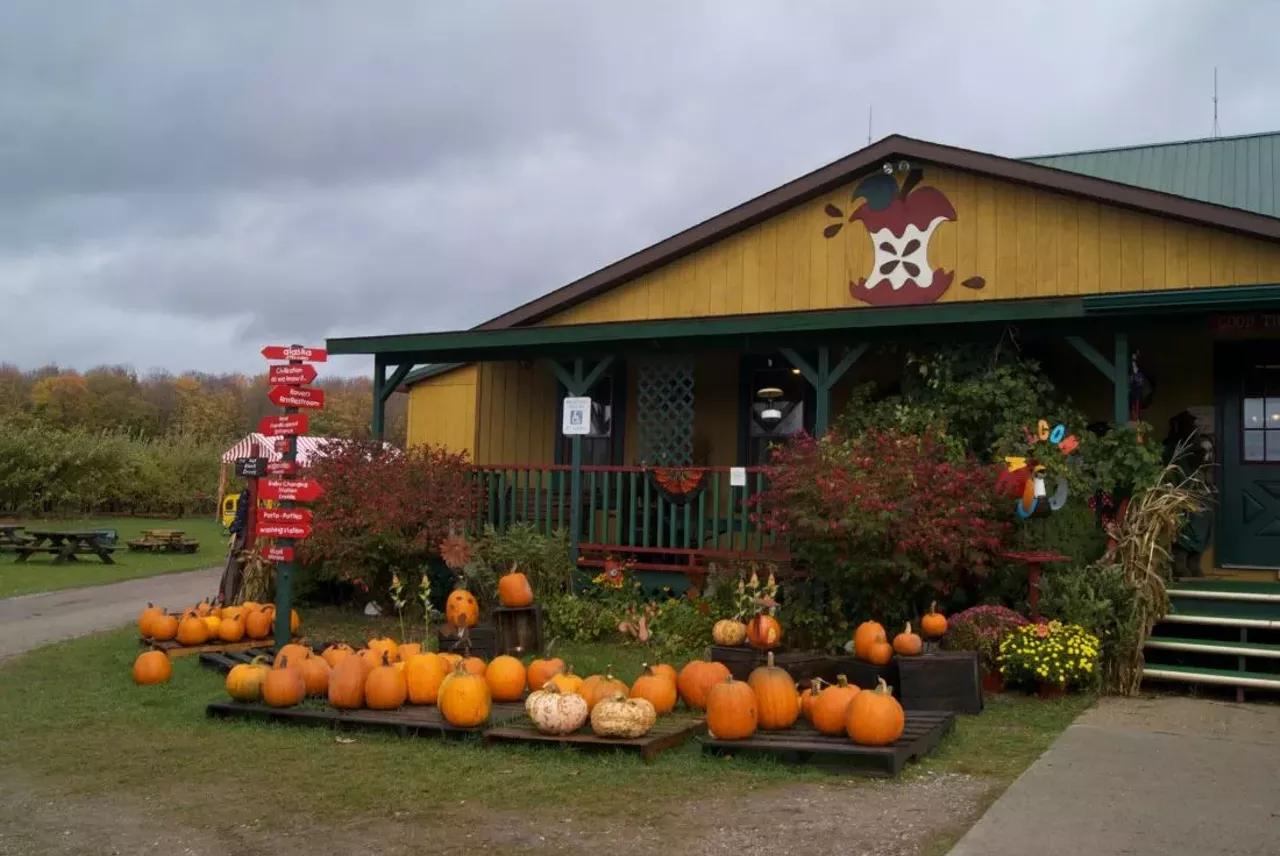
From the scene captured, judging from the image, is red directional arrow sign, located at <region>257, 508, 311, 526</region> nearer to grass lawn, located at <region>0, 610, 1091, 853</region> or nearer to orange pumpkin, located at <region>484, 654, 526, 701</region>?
grass lawn, located at <region>0, 610, 1091, 853</region>

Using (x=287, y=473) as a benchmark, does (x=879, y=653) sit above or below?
below

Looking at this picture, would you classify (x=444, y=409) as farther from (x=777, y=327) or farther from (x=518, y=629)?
(x=518, y=629)

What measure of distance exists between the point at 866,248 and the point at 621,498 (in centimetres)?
385

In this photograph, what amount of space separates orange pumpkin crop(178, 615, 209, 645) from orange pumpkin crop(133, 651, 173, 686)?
111 cm

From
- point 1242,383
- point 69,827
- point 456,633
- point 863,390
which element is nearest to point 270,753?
point 69,827

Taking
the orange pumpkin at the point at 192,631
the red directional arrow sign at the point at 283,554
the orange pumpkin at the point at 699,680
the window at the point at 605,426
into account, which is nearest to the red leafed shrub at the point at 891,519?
the orange pumpkin at the point at 699,680

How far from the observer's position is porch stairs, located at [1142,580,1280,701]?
776 cm

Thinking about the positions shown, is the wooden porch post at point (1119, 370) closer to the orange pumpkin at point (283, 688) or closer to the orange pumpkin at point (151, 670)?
the orange pumpkin at point (283, 688)

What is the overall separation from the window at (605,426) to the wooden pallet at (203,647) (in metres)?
4.80

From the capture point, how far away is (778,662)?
7.39 m

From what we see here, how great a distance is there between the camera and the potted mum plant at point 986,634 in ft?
25.6

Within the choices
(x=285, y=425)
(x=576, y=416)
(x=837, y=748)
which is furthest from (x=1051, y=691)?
(x=285, y=425)

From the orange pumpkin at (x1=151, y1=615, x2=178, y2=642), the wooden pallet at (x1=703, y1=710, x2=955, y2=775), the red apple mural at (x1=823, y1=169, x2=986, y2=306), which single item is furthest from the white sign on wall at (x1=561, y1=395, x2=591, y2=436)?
the wooden pallet at (x1=703, y1=710, x2=955, y2=775)

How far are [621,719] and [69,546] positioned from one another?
17915 millimetres
